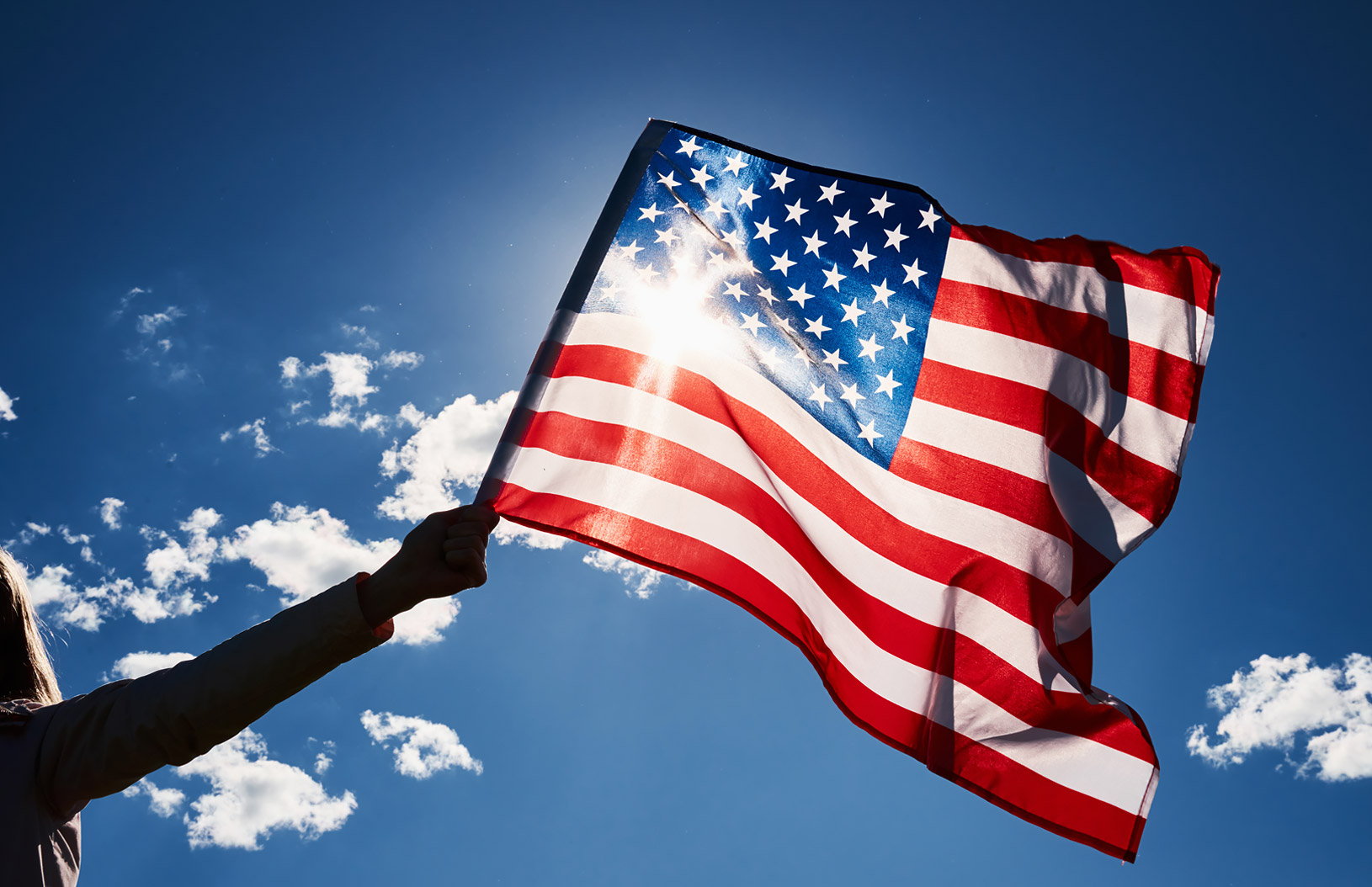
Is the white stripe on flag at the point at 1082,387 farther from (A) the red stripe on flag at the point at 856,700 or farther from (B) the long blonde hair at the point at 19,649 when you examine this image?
(B) the long blonde hair at the point at 19,649

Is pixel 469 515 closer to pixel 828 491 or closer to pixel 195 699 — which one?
pixel 195 699

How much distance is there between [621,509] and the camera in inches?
197

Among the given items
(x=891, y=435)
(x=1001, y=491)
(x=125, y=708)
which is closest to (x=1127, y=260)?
(x=1001, y=491)

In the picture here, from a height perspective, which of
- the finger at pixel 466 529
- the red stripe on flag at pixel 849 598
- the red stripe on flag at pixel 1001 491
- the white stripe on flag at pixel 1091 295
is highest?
the white stripe on flag at pixel 1091 295

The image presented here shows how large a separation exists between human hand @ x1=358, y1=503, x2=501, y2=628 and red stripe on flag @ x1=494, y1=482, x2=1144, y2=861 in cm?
118

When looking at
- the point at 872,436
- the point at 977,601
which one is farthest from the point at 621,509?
the point at 977,601

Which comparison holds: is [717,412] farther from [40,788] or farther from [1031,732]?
[40,788]

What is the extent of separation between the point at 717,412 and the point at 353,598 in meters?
3.01

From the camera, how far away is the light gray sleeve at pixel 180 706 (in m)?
2.40

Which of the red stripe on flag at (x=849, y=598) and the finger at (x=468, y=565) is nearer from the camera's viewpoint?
the finger at (x=468, y=565)

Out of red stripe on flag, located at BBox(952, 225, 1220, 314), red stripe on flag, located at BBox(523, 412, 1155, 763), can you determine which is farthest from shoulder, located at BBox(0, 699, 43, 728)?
red stripe on flag, located at BBox(952, 225, 1220, 314)

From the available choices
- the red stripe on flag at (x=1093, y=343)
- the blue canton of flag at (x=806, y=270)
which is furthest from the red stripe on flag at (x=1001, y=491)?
the red stripe on flag at (x=1093, y=343)

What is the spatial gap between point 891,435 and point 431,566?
10.9ft

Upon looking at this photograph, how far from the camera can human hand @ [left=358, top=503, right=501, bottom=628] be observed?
115 inches
